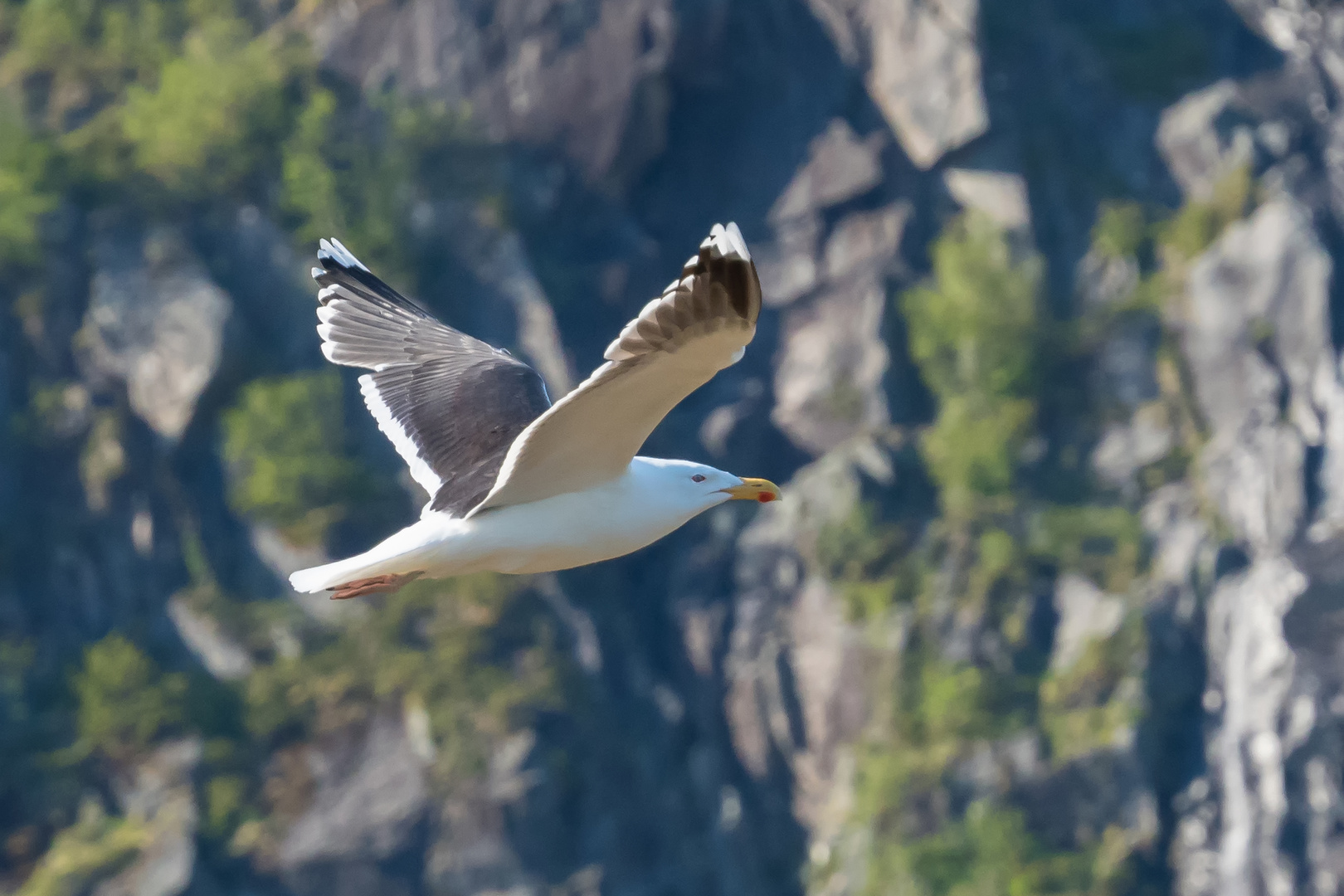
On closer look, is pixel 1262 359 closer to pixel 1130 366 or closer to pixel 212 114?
pixel 1130 366

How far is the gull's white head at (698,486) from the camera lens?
371 inches

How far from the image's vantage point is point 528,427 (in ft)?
27.9

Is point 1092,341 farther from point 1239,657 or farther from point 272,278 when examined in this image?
point 272,278

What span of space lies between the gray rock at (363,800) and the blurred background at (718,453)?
0.22 feet

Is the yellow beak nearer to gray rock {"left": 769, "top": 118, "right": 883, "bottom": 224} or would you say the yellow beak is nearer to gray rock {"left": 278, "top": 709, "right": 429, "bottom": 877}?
gray rock {"left": 278, "top": 709, "right": 429, "bottom": 877}

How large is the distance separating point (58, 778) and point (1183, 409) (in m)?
20.8

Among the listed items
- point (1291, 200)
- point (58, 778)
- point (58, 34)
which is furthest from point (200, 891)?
point (1291, 200)

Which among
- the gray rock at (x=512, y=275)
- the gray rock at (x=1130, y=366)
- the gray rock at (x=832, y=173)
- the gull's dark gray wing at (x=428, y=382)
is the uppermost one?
the gull's dark gray wing at (x=428, y=382)

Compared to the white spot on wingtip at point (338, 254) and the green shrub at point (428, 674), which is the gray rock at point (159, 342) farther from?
the white spot on wingtip at point (338, 254)

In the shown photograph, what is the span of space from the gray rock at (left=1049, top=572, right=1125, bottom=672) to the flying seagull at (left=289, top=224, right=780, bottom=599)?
20.7 meters

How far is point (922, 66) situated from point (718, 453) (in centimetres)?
841

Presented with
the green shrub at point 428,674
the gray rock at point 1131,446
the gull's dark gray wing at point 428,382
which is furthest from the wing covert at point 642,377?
the gray rock at point 1131,446

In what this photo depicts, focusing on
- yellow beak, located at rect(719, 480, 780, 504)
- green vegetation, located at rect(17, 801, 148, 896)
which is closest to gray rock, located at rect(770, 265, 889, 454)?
green vegetation, located at rect(17, 801, 148, 896)

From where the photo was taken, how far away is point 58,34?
115 ft
